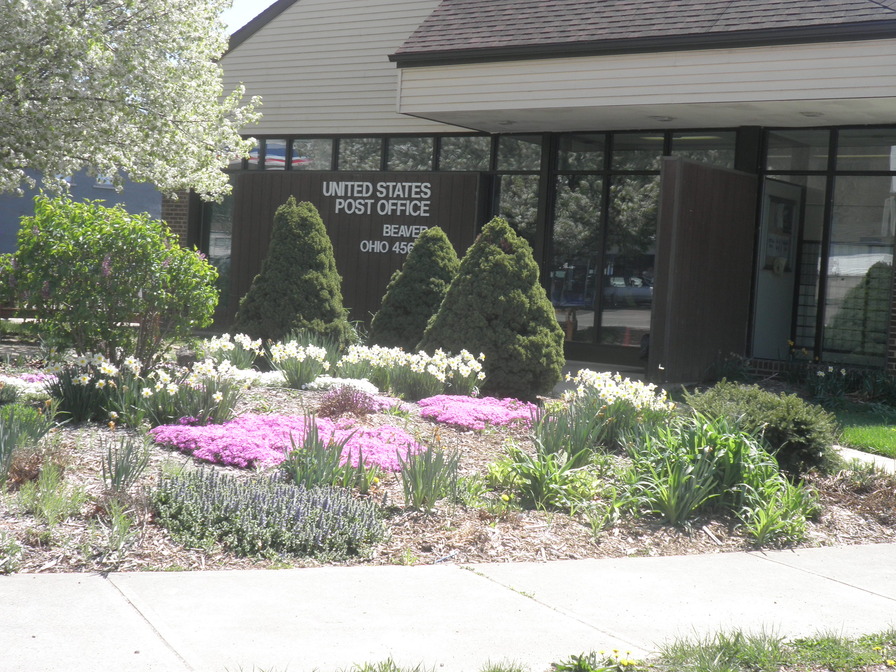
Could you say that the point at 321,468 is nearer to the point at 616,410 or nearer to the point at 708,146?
the point at 616,410

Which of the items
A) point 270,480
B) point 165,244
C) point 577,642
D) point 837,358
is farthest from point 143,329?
point 837,358

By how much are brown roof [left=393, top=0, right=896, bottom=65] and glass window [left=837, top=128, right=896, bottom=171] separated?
2116mm

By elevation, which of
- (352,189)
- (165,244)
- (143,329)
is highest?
(352,189)

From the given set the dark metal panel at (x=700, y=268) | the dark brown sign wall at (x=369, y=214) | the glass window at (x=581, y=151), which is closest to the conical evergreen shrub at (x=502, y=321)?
the dark metal panel at (x=700, y=268)

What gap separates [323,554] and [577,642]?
154 cm

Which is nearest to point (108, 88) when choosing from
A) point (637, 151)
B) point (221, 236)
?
point (221, 236)

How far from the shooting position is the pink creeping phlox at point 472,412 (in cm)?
840

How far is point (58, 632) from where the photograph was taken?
3.86m

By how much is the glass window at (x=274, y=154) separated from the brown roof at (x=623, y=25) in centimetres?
421

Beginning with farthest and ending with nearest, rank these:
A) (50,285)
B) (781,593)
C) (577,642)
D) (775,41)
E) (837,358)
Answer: (837,358), (775,41), (50,285), (781,593), (577,642)

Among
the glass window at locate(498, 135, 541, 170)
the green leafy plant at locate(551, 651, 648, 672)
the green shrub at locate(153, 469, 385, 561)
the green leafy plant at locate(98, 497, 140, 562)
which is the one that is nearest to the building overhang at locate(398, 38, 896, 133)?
the glass window at locate(498, 135, 541, 170)

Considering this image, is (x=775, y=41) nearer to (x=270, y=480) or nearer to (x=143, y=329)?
(x=143, y=329)

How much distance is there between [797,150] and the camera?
1355 centimetres

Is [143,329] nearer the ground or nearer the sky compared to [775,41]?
Answer: nearer the ground
